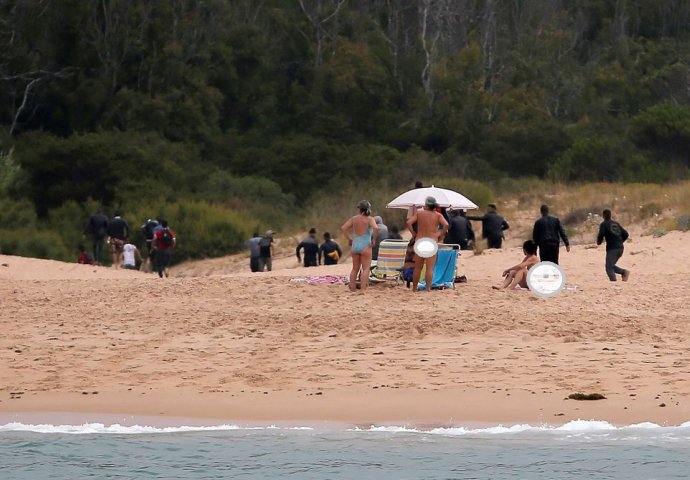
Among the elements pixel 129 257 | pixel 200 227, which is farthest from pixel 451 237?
pixel 200 227

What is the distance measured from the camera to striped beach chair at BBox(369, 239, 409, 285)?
57.5 feet

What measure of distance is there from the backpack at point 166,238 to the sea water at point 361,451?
502 inches

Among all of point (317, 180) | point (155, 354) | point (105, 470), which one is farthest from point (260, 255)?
point (317, 180)

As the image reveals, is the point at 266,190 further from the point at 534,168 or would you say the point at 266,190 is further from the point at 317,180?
the point at 534,168

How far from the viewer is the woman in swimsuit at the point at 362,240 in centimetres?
1725

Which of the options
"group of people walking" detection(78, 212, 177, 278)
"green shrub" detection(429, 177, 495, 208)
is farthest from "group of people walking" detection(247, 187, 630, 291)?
"green shrub" detection(429, 177, 495, 208)

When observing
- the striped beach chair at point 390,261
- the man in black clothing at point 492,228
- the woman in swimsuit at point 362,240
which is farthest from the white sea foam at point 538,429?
the man in black clothing at point 492,228

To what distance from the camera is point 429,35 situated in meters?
49.4

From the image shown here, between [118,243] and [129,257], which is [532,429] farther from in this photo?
[118,243]

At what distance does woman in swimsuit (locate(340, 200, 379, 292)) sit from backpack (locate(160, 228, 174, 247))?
8076mm

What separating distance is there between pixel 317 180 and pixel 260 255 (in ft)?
59.5

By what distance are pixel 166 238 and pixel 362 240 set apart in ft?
27.3

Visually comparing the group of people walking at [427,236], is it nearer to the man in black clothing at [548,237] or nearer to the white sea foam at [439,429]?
the man in black clothing at [548,237]

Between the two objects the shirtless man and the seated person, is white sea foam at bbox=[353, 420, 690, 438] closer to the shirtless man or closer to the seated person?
the shirtless man
